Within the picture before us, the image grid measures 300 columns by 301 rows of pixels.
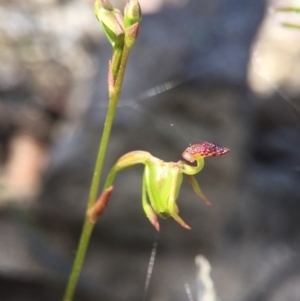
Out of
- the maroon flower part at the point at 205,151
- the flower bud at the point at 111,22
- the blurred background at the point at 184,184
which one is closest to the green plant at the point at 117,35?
the flower bud at the point at 111,22

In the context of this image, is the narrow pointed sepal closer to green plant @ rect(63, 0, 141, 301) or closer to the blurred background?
green plant @ rect(63, 0, 141, 301)

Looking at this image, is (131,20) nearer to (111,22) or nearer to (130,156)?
(111,22)

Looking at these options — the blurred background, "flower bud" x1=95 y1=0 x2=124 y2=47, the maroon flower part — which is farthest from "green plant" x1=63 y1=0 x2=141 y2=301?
the blurred background

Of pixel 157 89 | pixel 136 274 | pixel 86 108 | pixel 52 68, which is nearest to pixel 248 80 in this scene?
pixel 157 89

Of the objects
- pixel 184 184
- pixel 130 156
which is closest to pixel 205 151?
pixel 130 156

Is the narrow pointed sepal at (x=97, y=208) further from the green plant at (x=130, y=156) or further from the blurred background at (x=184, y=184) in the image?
the blurred background at (x=184, y=184)

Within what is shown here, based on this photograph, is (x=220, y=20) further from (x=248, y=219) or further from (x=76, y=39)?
(x=76, y=39)
